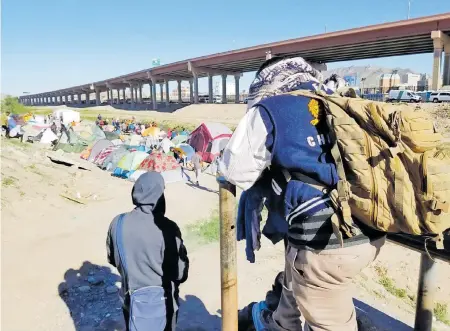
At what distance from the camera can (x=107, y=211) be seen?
779 centimetres

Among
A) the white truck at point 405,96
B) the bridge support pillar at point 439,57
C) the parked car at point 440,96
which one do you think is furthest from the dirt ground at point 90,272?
the white truck at point 405,96

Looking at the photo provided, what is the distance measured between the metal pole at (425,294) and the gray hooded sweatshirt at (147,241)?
1768 mm

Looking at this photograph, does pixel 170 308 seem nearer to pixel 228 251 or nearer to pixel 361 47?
pixel 228 251

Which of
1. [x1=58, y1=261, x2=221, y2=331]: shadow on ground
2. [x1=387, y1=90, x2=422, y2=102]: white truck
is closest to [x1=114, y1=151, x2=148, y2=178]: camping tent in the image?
[x1=58, y1=261, x2=221, y2=331]: shadow on ground

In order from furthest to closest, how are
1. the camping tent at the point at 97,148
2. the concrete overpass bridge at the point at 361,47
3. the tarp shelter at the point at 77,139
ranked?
the concrete overpass bridge at the point at 361,47 → the tarp shelter at the point at 77,139 → the camping tent at the point at 97,148

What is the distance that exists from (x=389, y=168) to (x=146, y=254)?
5.43 ft

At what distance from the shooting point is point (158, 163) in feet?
38.9

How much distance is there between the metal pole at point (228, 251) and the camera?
158cm

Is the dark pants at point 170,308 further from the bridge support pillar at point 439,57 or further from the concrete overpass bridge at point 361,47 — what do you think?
the bridge support pillar at point 439,57

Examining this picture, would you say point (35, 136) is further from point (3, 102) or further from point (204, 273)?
point (3, 102)

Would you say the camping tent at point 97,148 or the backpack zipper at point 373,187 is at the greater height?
the backpack zipper at point 373,187

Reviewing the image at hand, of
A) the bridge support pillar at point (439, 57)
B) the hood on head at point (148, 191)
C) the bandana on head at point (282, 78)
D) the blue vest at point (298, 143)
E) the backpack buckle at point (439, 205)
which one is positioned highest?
the bridge support pillar at point (439, 57)

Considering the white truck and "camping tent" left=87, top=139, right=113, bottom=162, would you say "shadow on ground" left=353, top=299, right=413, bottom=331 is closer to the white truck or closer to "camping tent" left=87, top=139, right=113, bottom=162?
"camping tent" left=87, top=139, right=113, bottom=162

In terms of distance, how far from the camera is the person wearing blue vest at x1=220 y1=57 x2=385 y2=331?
1463mm
